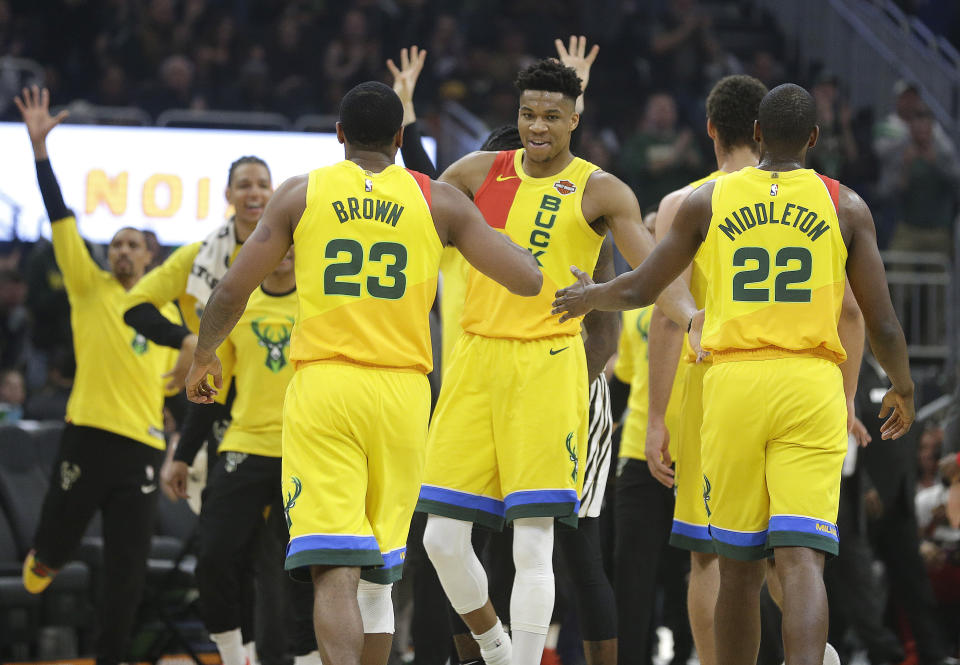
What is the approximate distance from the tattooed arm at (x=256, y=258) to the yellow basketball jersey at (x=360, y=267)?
49 mm

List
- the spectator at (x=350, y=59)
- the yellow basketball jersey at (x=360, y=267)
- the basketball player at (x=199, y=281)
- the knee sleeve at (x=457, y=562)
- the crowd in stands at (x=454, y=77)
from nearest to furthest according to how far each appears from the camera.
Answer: the yellow basketball jersey at (x=360, y=267), the knee sleeve at (x=457, y=562), the basketball player at (x=199, y=281), the crowd in stands at (x=454, y=77), the spectator at (x=350, y=59)

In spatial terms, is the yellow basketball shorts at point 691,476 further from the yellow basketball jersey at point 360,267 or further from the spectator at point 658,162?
the spectator at point 658,162

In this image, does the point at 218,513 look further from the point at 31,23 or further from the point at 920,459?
the point at 31,23

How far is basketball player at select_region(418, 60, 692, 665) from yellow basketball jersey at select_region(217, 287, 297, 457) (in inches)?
46.2

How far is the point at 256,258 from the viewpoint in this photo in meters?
4.89

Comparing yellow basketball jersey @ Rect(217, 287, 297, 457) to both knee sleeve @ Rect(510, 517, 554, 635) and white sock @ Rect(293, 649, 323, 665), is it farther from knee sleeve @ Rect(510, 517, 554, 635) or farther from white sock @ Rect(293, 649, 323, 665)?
knee sleeve @ Rect(510, 517, 554, 635)

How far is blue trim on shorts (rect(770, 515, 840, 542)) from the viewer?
4.88 metres

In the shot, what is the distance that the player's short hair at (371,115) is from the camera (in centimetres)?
500

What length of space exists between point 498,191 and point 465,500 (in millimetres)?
1258

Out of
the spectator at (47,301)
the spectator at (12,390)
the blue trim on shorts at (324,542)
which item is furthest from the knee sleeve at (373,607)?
the spectator at (47,301)

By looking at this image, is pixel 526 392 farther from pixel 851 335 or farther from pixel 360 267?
pixel 851 335

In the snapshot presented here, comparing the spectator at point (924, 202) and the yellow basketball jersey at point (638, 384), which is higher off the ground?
the spectator at point (924, 202)

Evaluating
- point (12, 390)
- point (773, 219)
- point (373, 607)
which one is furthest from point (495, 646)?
point (12, 390)

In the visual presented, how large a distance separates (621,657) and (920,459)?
4.70m
